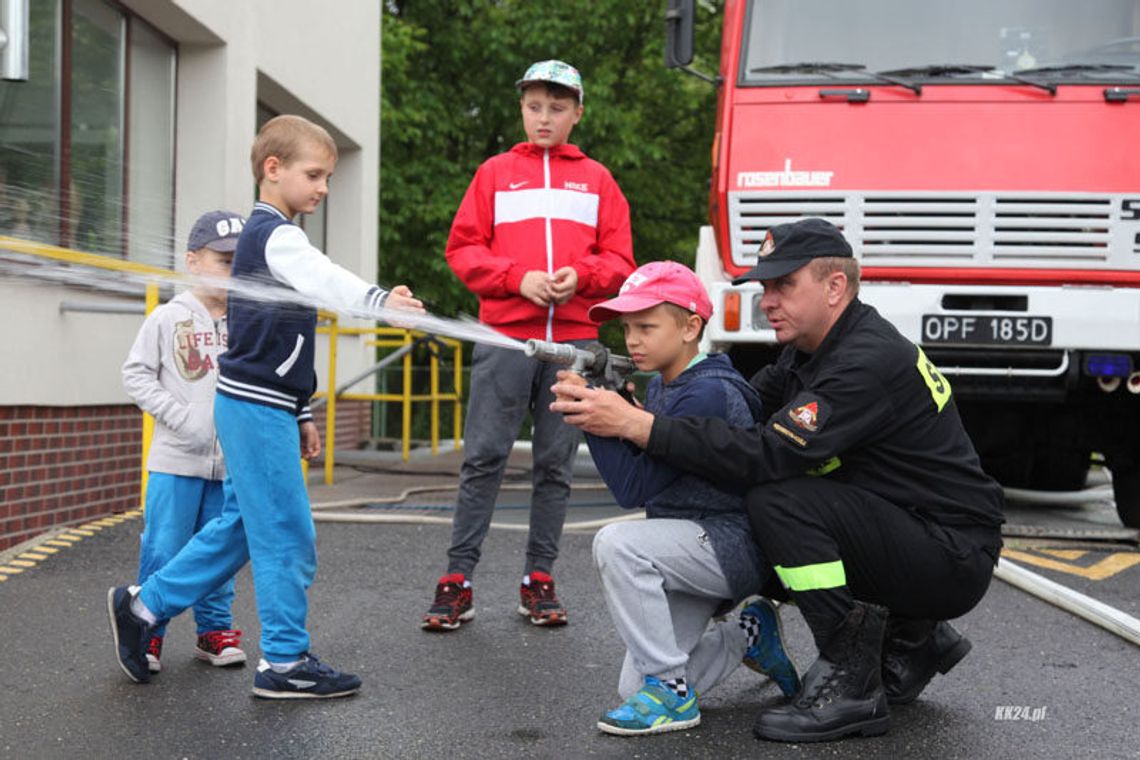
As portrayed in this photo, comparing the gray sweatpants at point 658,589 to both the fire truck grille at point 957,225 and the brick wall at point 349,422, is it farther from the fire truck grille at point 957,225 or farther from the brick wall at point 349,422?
the brick wall at point 349,422

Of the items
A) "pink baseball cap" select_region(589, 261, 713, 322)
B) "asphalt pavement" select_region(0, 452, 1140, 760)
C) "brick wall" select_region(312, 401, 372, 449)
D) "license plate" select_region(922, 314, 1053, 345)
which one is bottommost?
"brick wall" select_region(312, 401, 372, 449)

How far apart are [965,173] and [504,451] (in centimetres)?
368

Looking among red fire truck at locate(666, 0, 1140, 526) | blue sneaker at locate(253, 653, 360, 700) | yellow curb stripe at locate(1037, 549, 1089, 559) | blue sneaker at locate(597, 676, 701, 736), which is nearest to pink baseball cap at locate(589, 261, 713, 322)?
blue sneaker at locate(597, 676, 701, 736)

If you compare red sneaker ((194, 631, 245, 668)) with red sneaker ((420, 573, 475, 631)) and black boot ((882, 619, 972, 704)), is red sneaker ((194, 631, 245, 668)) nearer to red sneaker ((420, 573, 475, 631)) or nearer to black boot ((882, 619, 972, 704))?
red sneaker ((420, 573, 475, 631))

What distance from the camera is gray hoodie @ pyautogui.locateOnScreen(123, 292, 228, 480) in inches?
181

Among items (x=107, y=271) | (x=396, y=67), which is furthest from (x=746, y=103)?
(x=396, y=67)

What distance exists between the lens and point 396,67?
24.6 meters

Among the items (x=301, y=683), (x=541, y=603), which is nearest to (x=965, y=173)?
(x=541, y=603)

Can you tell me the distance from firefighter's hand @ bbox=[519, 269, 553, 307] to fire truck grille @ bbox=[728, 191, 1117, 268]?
292cm

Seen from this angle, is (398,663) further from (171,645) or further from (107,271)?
(107,271)

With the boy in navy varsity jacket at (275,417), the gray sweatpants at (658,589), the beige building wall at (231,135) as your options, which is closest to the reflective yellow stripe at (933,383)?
the gray sweatpants at (658,589)

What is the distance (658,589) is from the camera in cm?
382

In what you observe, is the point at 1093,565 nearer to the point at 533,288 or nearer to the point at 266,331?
the point at 533,288

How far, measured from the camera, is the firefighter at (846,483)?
378 cm
